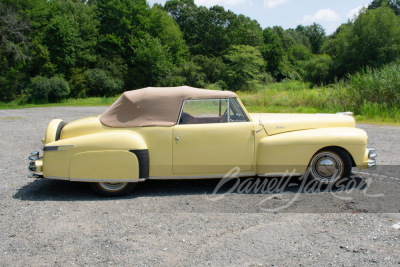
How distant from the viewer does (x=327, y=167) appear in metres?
5.00

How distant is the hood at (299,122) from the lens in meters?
5.18

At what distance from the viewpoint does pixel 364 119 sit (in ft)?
43.3

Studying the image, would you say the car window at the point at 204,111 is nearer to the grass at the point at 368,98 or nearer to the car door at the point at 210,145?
the car door at the point at 210,145

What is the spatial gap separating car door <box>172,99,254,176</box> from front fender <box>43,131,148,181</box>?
60 centimetres

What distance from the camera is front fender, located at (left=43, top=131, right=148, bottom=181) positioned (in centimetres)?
471

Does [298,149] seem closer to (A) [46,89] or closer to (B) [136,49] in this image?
(A) [46,89]

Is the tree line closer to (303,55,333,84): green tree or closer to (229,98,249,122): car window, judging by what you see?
(303,55,333,84): green tree

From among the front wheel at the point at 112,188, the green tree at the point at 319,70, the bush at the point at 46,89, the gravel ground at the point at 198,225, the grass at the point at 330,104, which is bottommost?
the gravel ground at the point at 198,225

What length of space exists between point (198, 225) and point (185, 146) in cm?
134

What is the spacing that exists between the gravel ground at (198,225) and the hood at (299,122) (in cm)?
86

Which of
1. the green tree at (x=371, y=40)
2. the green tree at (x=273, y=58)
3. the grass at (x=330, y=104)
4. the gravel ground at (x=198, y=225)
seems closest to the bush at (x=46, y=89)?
the grass at (x=330, y=104)

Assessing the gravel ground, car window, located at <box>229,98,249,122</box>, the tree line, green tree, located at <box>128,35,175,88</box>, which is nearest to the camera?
the gravel ground

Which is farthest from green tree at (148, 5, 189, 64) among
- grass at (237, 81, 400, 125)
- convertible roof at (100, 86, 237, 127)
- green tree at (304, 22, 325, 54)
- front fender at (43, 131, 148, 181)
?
green tree at (304, 22, 325, 54)

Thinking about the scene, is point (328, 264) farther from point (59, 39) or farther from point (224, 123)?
point (59, 39)
